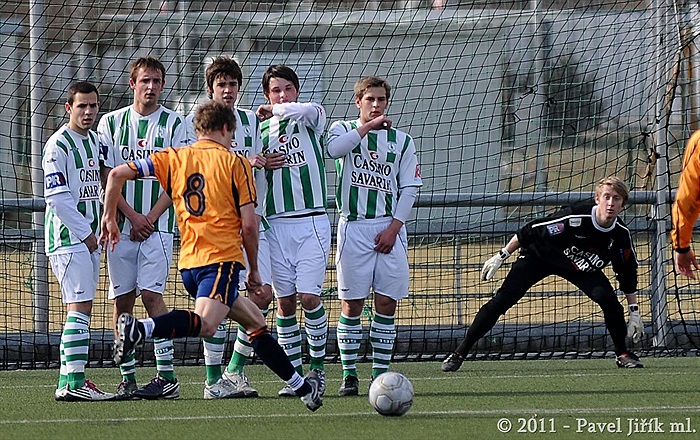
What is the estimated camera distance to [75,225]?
6703mm

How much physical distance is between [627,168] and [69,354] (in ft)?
18.0

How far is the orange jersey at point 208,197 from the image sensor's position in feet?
19.9

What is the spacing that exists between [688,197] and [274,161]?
240 centimetres

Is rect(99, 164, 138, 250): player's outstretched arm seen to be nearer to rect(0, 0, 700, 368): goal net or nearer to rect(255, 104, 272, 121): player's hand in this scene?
rect(255, 104, 272, 121): player's hand

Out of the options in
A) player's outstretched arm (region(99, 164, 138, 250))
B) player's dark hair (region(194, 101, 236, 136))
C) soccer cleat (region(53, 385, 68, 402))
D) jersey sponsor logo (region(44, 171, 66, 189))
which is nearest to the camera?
player's outstretched arm (region(99, 164, 138, 250))

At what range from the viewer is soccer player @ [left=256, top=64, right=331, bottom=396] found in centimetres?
704

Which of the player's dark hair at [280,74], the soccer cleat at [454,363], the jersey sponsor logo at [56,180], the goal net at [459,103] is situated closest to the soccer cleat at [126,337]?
the jersey sponsor logo at [56,180]

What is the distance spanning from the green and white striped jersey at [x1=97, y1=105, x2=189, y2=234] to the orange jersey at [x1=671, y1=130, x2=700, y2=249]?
284 centimetres

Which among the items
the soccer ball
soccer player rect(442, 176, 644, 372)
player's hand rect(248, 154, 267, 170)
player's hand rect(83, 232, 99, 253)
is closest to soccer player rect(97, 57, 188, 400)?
player's hand rect(83, 232, 99, 253)

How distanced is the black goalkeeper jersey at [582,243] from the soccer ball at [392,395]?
277cm

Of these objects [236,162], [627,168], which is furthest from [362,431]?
[627,168]

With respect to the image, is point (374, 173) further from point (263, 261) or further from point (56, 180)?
point (56, 180)

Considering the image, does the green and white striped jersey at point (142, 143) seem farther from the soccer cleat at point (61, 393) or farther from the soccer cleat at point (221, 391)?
the soccer cleat at point (61, 393)

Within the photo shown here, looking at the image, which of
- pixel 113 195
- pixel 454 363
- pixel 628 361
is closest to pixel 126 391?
pixel 113 195
